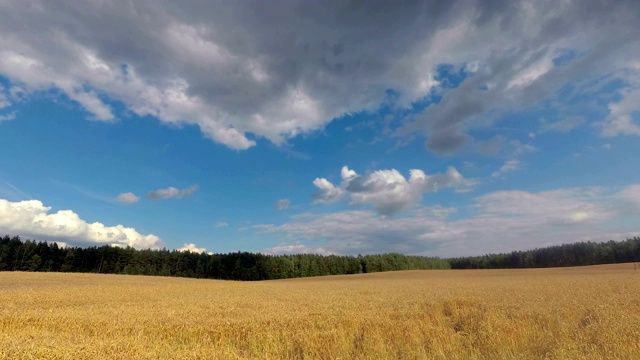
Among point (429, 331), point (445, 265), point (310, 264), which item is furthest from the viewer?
point (445, 265)

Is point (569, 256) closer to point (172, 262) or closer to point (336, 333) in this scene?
point (172, 262)

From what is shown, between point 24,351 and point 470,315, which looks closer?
point 24,351

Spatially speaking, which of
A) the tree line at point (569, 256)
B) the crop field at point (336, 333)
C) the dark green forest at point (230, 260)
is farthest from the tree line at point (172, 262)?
the crop field at point (336, 333)

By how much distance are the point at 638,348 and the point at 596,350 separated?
0.98 metres

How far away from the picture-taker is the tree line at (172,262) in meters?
107

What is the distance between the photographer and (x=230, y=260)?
123 m

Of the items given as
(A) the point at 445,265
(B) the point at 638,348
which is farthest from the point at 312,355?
(A) the point at 445,265

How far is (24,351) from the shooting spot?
7.09 m

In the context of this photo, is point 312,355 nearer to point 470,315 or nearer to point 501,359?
point 501,359

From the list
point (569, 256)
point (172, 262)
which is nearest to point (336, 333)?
point (172, 262)

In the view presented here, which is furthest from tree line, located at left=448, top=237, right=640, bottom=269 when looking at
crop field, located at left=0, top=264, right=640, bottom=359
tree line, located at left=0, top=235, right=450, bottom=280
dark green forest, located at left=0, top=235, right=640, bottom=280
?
crop field, located at left=0, top=264, right=640, bottom=359

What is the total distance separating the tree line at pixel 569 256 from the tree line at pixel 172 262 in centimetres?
4268

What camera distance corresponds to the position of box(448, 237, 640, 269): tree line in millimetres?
112812

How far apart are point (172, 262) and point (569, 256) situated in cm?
13203
